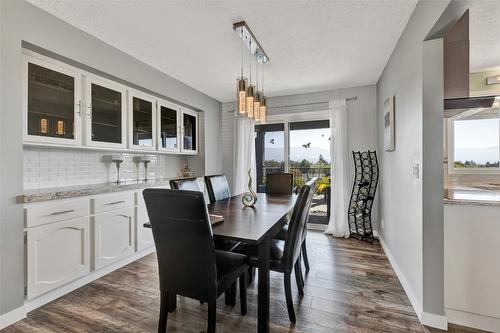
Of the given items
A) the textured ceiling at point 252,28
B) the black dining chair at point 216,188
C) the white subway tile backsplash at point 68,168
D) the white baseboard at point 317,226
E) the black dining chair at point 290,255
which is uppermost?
the textured ceiling at point 252,28

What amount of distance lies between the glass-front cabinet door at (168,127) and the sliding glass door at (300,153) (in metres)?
1.56

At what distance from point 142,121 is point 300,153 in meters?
2.64

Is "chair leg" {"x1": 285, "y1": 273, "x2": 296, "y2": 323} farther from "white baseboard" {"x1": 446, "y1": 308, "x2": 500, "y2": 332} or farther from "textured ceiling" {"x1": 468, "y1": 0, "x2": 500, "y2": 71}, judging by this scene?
"textured ceiling" {"x1": 468, "y1": 0, "x2": 500, "y2": 71}

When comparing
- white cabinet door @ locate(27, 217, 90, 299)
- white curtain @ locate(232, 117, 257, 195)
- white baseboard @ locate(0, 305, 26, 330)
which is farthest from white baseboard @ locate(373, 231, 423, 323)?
white baseboard @ locate(0, 305, 26, 330)

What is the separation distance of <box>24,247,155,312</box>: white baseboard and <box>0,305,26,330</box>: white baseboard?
4 centimetres

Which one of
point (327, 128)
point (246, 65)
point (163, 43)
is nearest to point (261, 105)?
point (246, 65)

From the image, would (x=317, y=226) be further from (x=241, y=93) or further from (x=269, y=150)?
(x=241, y=93)

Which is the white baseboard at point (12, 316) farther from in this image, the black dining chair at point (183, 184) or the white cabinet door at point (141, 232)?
the black dining chair at point (183, 184)

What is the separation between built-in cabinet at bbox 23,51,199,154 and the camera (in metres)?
2.02

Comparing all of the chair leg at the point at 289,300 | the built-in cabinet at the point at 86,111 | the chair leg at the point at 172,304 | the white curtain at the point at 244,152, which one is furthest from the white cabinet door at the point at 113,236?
the white curtain at the point at 244,152

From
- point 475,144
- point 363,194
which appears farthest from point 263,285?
point 475,144

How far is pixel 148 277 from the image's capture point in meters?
2.46

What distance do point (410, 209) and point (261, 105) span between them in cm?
164

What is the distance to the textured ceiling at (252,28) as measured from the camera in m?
1.88
